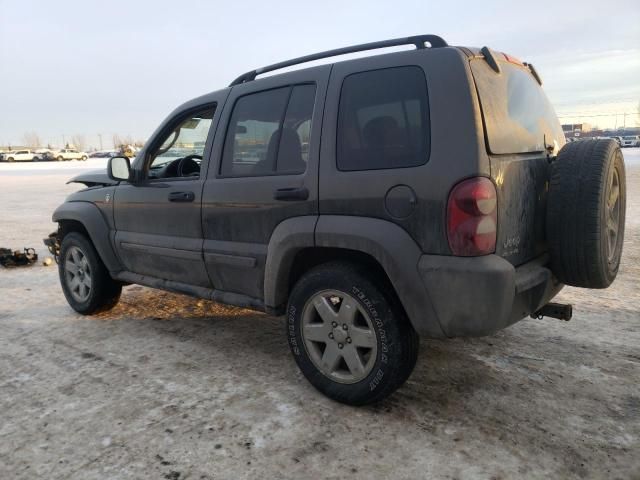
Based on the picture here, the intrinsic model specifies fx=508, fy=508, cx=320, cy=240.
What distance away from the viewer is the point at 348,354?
2.80 meters

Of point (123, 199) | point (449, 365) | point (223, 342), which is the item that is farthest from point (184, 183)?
point (449, 365)

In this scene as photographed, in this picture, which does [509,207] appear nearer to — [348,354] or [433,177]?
[433,177]

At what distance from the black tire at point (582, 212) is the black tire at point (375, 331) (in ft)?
2.93

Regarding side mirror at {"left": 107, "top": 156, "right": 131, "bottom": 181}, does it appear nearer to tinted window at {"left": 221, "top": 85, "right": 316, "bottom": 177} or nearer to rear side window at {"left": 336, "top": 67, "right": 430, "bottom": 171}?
tinted window at {"left": 221, "top": 85, "right": 316, "bottom": 177}

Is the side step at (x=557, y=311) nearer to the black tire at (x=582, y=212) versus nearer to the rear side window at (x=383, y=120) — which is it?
the black tire at (x=582, y=212)

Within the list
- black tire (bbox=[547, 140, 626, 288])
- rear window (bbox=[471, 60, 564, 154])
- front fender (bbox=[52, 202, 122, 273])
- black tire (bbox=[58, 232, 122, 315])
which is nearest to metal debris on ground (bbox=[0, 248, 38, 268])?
black tire (bbox=[58, 232, 122, 315])

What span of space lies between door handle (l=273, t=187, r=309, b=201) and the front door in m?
0.76

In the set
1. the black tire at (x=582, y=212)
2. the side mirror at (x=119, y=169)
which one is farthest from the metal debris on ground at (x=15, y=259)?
the black tire at (x=582, y=212)

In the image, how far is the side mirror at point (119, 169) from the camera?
403cm

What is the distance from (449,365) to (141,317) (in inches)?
110

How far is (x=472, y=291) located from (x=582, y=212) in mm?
741

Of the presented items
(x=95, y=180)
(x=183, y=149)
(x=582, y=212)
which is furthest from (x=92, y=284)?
(x=582, y=212)

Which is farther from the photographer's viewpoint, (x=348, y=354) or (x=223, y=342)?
(x=223, y=342)

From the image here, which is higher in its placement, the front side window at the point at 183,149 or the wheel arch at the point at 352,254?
the front side window at the point at 183,149
